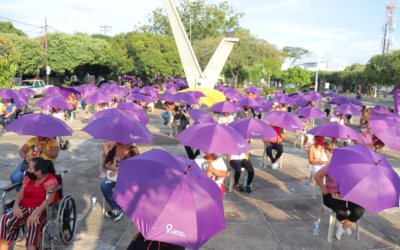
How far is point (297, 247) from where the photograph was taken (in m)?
4.64

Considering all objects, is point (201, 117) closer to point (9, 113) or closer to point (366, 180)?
point (366, 180)

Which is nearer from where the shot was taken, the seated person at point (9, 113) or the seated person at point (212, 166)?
the seated person at point (212, 166)

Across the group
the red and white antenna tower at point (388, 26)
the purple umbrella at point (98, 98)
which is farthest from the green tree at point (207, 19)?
the red and white antenna tower at point (388, 26)

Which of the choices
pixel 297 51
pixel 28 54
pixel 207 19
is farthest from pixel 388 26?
pixel 28 54

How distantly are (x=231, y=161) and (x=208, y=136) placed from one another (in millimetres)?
1818

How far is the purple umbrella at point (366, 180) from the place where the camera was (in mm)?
3660

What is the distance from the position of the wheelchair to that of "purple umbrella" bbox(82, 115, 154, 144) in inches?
44.7

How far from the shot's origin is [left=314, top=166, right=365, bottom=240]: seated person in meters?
4.68

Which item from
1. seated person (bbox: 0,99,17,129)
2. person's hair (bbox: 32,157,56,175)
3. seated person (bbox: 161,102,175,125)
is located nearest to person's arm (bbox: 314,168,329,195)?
person's hair (bbox: 32,157,56,175)

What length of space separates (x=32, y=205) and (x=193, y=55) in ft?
65.9

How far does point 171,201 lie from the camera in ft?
8.69

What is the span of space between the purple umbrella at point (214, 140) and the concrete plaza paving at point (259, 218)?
4.85ft

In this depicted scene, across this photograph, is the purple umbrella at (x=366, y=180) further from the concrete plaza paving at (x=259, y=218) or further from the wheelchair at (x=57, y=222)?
the wheelchair at (x=57, y=222)

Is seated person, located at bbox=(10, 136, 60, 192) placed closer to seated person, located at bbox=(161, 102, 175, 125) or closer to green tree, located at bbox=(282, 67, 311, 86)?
seated person, located at bbox=(161, 102, 175, 125)
